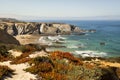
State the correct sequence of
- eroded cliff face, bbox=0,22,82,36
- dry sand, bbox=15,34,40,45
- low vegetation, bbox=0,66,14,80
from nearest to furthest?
1. low vegetation, bbox=0,66,14,80
2. dry sand, bbox=15,34,40,45
3. eroded cliff face, bbox=0,22,82,36

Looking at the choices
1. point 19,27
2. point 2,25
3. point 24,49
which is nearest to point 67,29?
point 19,27

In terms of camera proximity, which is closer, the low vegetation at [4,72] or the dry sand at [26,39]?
the low vegetation at [4,72]

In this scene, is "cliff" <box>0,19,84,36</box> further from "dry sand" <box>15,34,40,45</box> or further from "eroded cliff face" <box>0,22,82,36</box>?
"dry sand" <box>15,34,40,45</box>

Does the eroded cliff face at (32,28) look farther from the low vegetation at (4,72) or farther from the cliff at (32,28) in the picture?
the low vegetation at (4,72)

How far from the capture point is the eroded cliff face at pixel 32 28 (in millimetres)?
130250

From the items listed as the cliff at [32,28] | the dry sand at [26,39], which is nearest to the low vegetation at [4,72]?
the dry sand at [26,39]

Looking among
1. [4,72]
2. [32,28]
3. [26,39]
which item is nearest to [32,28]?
[32,28]

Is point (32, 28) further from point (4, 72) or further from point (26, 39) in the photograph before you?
point (4, 72)

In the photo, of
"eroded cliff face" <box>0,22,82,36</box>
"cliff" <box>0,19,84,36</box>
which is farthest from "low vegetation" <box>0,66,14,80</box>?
"eroded cliff face" <box>0,22,82,36</box>

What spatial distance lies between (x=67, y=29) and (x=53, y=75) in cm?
14615

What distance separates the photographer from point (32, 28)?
142875mm

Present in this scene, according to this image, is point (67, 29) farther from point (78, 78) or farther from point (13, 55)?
point (78, 78)

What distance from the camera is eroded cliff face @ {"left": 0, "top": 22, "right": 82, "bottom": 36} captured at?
130m

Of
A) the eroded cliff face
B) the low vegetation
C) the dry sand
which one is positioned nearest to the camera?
the low vegetation
